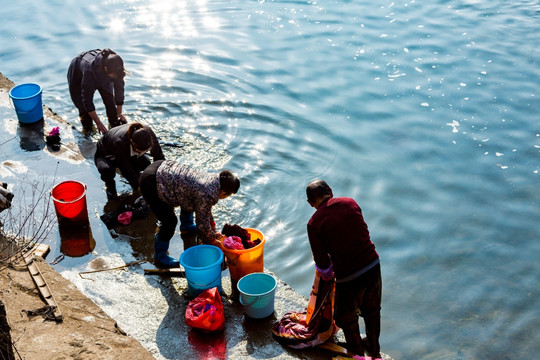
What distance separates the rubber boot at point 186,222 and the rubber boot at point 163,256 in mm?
577

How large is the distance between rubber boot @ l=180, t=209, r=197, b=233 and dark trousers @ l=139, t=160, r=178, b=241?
0.54m

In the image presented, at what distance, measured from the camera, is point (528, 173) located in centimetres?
962

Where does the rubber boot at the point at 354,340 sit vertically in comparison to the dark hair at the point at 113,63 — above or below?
below

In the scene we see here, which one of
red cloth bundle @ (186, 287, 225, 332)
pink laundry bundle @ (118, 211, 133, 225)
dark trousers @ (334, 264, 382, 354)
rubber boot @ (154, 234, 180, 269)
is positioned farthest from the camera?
pink laundry bundle @ (118, 211, 133, 225)

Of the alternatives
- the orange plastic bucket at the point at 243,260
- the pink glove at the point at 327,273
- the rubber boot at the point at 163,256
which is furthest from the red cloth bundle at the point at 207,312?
the pink glove at the point at 327,273

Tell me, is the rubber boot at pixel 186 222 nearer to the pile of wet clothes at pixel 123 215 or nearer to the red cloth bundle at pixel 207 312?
the pile of wet clothes at pixel 123 215

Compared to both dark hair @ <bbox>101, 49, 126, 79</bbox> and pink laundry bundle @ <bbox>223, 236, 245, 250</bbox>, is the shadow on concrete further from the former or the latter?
pink laundry bundle @ <bbox>223, 236, 245, 250</bbox>

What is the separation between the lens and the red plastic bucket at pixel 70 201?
22.9 feet

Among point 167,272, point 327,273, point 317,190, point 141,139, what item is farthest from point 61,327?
point 317,190

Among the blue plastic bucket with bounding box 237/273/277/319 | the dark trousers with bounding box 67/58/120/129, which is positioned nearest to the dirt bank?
the blue plastic bucket with bounding box 237/273/277/319

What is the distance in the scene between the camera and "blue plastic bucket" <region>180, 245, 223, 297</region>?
19.4 feet

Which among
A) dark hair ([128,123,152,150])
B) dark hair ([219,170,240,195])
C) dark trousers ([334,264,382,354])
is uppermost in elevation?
dark hair ([219,170,240,195])

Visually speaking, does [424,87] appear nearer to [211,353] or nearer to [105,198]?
[105,198]

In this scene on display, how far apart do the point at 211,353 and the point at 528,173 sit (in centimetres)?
668
